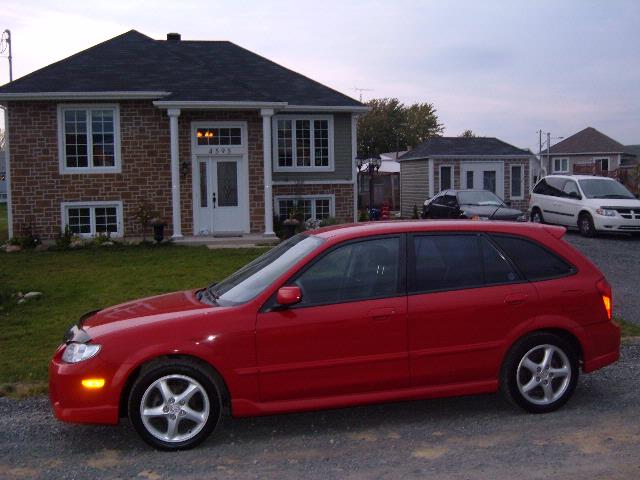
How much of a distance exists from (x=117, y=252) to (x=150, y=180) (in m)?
2.99

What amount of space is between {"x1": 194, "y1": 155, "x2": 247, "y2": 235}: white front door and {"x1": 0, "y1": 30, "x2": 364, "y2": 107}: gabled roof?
178cm

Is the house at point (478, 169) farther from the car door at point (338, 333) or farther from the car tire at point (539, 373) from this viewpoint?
the car door at point (338, 333)

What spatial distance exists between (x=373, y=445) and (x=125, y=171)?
613 inches

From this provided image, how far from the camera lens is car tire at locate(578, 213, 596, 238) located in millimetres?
20656

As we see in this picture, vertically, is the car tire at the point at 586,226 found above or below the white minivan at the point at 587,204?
below

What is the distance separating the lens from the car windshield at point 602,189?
837 inches

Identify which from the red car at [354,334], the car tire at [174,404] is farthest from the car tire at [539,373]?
the car tire at [174,404]

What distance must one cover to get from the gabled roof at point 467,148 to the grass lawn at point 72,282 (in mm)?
17397

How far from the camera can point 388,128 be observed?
64188 millimetres

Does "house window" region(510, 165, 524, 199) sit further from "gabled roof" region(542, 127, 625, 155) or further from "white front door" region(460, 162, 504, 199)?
"gabled roof" region(542, 127, 625, 155)

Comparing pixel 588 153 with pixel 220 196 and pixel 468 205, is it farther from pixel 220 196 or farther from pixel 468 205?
pixel 220 196

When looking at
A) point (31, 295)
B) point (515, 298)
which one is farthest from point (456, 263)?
point (31, 295)

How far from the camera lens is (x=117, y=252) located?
17.5 m

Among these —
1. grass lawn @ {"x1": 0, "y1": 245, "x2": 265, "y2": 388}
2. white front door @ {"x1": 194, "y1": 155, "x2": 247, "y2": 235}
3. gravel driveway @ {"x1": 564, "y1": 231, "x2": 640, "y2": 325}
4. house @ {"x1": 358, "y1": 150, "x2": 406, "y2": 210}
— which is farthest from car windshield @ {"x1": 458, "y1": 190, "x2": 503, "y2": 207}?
house @ {"x1": 358, "y1": 150, "x2": 406, "y2": 210}
